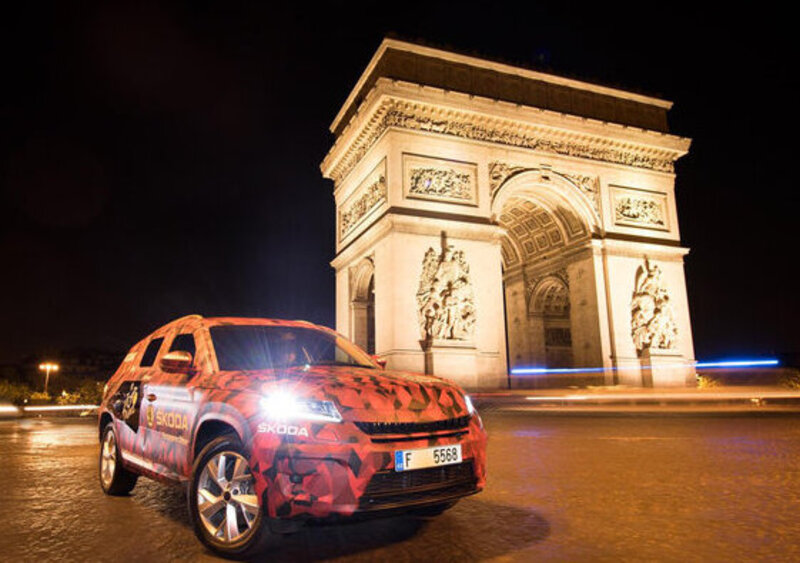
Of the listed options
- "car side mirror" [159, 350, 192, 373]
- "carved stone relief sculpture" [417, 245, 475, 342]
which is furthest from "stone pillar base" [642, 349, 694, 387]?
"car side mirror" [159, 350, 192, 373]

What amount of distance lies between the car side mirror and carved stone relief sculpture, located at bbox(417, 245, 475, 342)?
14250 mm

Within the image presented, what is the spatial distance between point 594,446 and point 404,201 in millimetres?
12460

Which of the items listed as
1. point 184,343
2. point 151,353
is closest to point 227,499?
point 184,343

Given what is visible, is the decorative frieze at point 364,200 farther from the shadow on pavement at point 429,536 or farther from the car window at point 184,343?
the shadow on pavement at point 429,536

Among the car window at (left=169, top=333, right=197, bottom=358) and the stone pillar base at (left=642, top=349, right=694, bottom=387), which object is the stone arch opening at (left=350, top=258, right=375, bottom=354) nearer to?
the stone pillar base at (left=642, top=349, right=694, bottom=387)

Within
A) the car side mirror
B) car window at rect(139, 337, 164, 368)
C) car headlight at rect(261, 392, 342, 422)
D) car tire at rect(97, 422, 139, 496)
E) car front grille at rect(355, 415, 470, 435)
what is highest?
car window at rect(139, 337, 164, 368)

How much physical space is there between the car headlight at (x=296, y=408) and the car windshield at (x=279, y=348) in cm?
81

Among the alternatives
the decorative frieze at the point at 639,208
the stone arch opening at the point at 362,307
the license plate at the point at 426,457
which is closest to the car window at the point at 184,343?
the license plate at the point at 426,457

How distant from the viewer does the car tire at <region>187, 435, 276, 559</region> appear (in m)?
2.94

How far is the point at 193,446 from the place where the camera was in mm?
3457

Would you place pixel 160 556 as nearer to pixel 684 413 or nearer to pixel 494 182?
pixel 684 413

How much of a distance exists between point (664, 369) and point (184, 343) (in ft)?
65.8

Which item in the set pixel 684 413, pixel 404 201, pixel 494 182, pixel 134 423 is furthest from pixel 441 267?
pixel 134 423

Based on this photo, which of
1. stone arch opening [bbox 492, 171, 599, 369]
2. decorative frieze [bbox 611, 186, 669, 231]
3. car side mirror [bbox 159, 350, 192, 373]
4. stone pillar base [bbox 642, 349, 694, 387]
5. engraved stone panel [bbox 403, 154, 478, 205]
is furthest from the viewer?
decorative frieze [bbox 611, 186, 669, 231]
